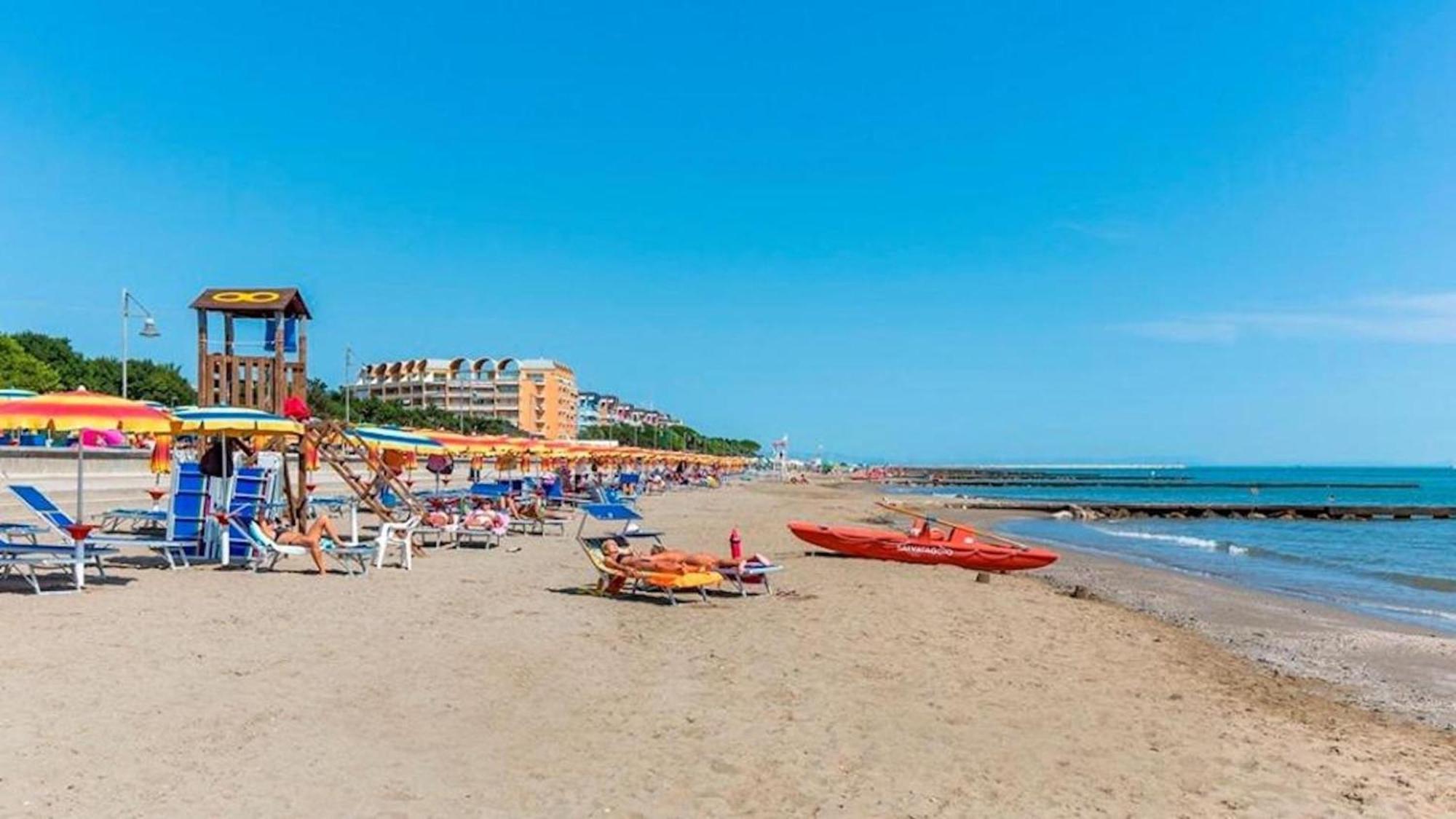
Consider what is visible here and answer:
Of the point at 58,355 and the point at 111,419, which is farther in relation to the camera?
the point at 58,355

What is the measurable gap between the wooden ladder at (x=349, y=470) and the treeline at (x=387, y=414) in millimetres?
63119

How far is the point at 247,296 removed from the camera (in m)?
19.0

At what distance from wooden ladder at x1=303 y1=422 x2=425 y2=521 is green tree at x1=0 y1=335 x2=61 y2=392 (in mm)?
42645

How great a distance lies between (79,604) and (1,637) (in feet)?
5.38

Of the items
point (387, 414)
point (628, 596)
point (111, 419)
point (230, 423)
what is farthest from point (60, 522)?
point (387, 414)

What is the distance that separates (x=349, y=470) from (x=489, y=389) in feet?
424

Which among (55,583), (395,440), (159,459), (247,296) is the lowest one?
(55,583)

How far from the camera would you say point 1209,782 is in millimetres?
5590

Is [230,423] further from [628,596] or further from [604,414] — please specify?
[604,414]

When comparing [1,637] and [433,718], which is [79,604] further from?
[433,718]

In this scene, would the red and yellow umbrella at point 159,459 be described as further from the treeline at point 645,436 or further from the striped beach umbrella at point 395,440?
the treeline at point 645,436

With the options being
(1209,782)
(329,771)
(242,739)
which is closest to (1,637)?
(242,739)

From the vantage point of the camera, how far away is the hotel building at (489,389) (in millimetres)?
139750

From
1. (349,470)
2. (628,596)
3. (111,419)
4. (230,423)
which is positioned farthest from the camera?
(349,470)
